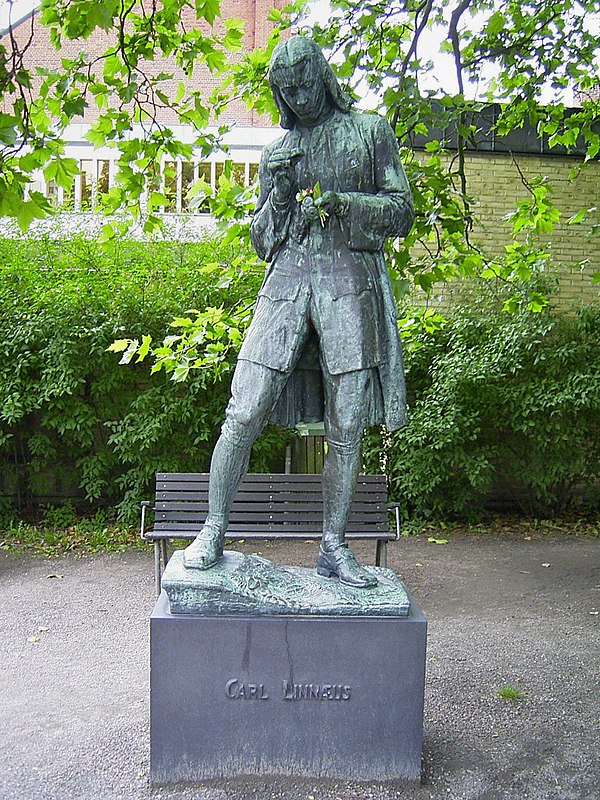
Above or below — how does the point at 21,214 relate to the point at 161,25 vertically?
below

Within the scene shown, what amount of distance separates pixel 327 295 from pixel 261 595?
1.24m

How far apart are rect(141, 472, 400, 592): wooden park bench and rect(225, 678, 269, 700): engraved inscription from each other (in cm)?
268

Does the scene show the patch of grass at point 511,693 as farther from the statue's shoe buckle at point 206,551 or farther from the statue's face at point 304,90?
the statue's face at point 304,90

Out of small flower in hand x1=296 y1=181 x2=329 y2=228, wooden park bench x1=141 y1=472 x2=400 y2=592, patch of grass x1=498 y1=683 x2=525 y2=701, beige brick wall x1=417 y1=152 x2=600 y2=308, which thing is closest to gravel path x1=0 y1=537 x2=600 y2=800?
patch of grass x1=498 y1=683 x2=525 y2=701

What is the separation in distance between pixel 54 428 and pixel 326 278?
6.00 m

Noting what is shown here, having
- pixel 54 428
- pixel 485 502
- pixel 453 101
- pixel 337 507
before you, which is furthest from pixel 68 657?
pixel 485 502

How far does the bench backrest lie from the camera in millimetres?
6035

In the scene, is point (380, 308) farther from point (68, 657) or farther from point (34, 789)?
point (68, 657)

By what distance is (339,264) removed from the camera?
3.42 metres

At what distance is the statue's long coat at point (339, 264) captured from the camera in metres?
3.39

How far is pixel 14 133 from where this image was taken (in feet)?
11.8

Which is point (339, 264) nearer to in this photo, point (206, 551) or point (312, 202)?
point (312, 202)

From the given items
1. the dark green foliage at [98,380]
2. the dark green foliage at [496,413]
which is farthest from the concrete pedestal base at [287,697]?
the dark green foliage at [496,413]

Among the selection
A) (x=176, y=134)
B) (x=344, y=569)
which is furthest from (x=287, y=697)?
(x=176, y=134)
